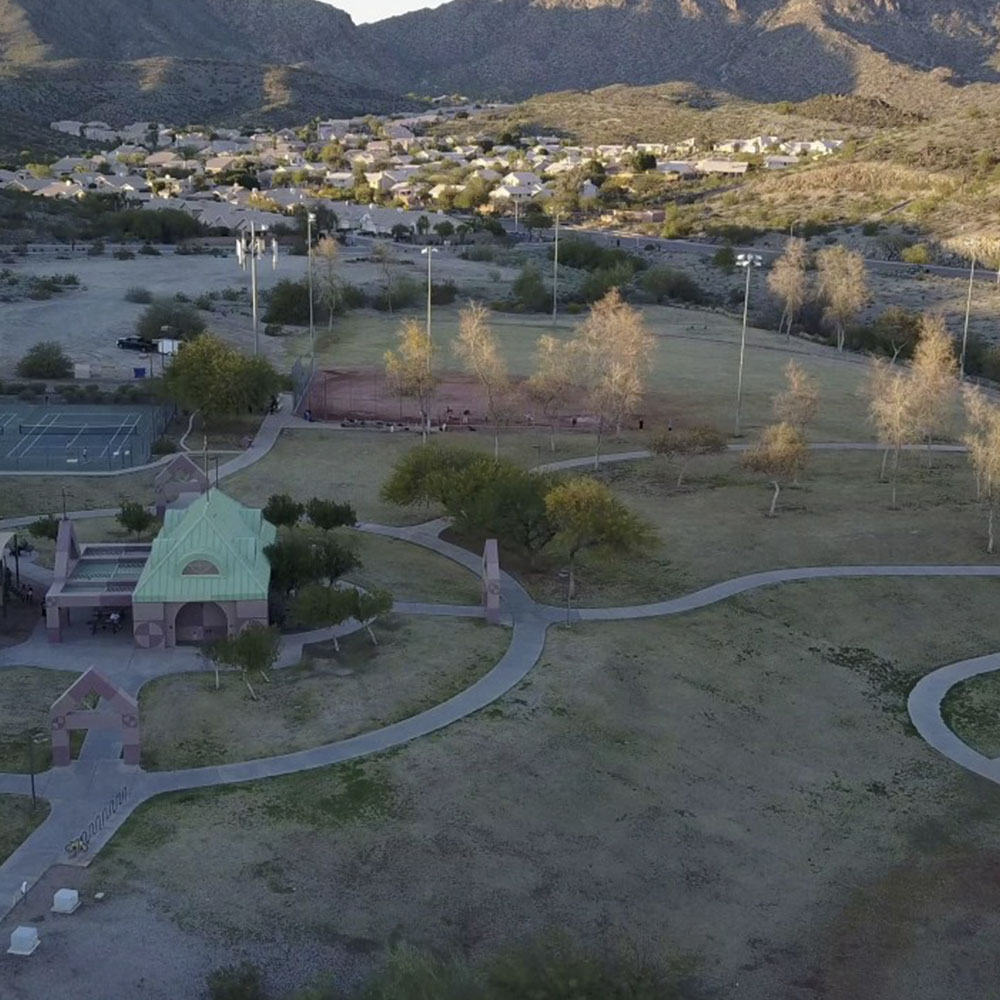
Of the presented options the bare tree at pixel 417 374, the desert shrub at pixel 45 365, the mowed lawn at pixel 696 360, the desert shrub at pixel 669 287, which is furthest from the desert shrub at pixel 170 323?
the desert shrub at pixel 669 287

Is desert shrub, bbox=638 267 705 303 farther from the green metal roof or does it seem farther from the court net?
the green metal roof

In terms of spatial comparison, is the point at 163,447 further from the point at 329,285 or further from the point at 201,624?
the point at 329,285

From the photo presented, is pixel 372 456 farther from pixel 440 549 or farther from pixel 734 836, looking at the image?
pixel 734 836

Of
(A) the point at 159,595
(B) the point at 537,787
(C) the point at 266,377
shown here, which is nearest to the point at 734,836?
(B) the point at 537,787

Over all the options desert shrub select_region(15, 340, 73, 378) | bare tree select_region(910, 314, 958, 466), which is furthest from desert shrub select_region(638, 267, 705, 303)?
desert shrub select_region(15, 340, 73, 378)

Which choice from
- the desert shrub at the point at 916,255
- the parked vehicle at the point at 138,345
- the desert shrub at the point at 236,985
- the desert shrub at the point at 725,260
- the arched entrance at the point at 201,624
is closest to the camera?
the desert shrub at the point at 236,985

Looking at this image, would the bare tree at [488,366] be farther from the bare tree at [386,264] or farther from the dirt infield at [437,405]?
the bare tree at [386,264]
